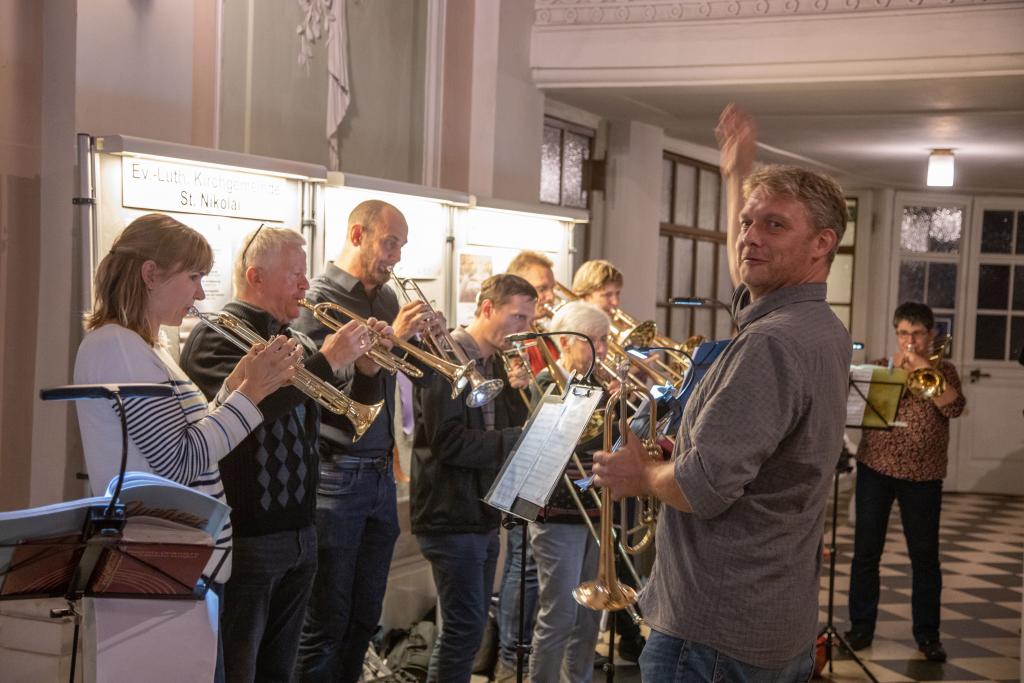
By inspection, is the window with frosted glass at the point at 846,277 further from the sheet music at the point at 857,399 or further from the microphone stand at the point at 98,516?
the microphone stand at the point at 98,516

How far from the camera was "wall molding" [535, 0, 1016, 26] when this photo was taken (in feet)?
17.5

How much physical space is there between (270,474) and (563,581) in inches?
46.6

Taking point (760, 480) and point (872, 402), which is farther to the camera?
point (872, 402)

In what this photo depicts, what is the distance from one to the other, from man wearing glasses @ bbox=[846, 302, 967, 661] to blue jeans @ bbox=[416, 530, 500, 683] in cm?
266

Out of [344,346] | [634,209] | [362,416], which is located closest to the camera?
[344,346]

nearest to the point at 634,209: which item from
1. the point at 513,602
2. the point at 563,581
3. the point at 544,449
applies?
the point at 513,602

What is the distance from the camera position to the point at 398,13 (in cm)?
560

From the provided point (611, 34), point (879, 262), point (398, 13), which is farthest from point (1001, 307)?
point (398, 13)

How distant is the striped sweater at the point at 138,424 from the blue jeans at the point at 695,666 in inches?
42.4

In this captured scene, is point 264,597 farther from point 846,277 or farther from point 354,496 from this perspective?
point 846,277

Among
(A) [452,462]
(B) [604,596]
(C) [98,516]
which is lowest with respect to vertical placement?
(B) [604,596]

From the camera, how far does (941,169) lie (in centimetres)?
805

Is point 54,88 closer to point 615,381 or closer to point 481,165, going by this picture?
point 615,381

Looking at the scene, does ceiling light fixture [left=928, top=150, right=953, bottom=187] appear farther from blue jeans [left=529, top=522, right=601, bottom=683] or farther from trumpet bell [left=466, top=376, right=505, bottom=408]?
trumpet bell [left=466, top=376, right=505, bottom=408]
